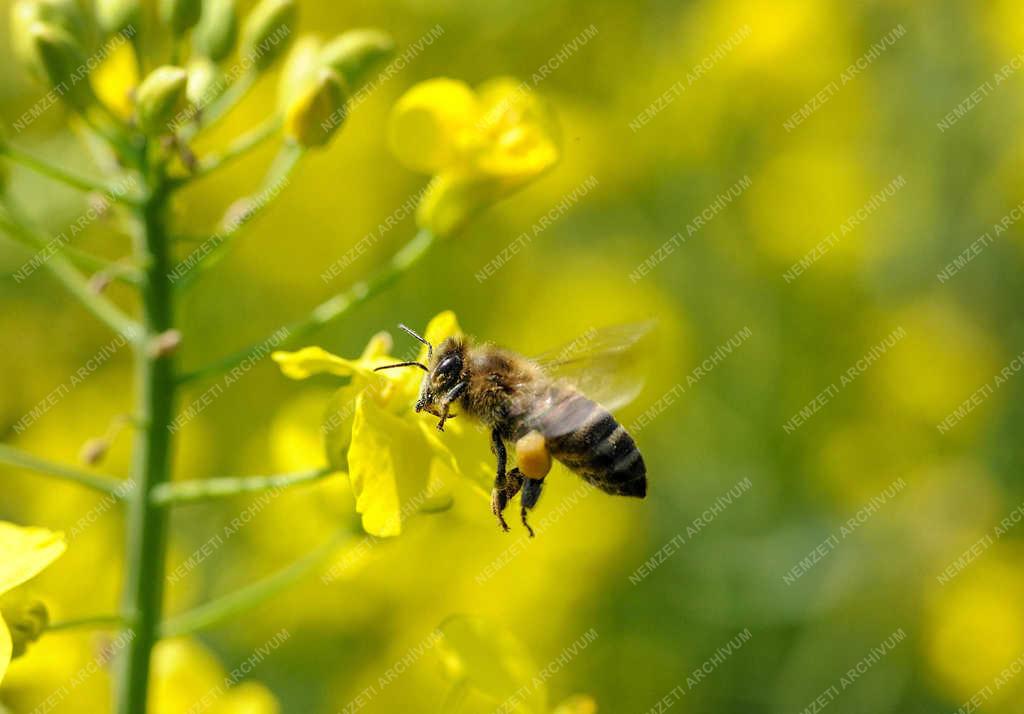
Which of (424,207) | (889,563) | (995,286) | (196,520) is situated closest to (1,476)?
(196,520)

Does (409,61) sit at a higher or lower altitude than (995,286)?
higher

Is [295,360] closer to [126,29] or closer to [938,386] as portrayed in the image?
[126,29]

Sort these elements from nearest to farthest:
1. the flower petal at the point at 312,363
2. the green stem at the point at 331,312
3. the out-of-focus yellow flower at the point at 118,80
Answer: the flower petal at the point at 312,363
the green stem at the point at 331,312
the out-of-focus yellow flower at the point at 118,80

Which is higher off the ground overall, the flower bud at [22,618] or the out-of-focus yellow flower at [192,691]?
the flower bud at [22,618]

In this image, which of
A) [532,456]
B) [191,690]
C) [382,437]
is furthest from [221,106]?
[191,690]

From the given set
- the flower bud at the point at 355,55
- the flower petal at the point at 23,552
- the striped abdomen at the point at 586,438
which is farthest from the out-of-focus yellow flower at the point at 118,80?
the striped abdomen at the point at 586,438

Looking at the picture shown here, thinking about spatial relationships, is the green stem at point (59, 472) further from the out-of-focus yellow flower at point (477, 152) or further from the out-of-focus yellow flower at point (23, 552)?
the out-of-focus yellow flower at point (477, 152)

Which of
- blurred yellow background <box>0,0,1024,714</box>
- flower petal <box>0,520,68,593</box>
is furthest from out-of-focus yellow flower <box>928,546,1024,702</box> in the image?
flower petal <box>0,520,68,593</box>
